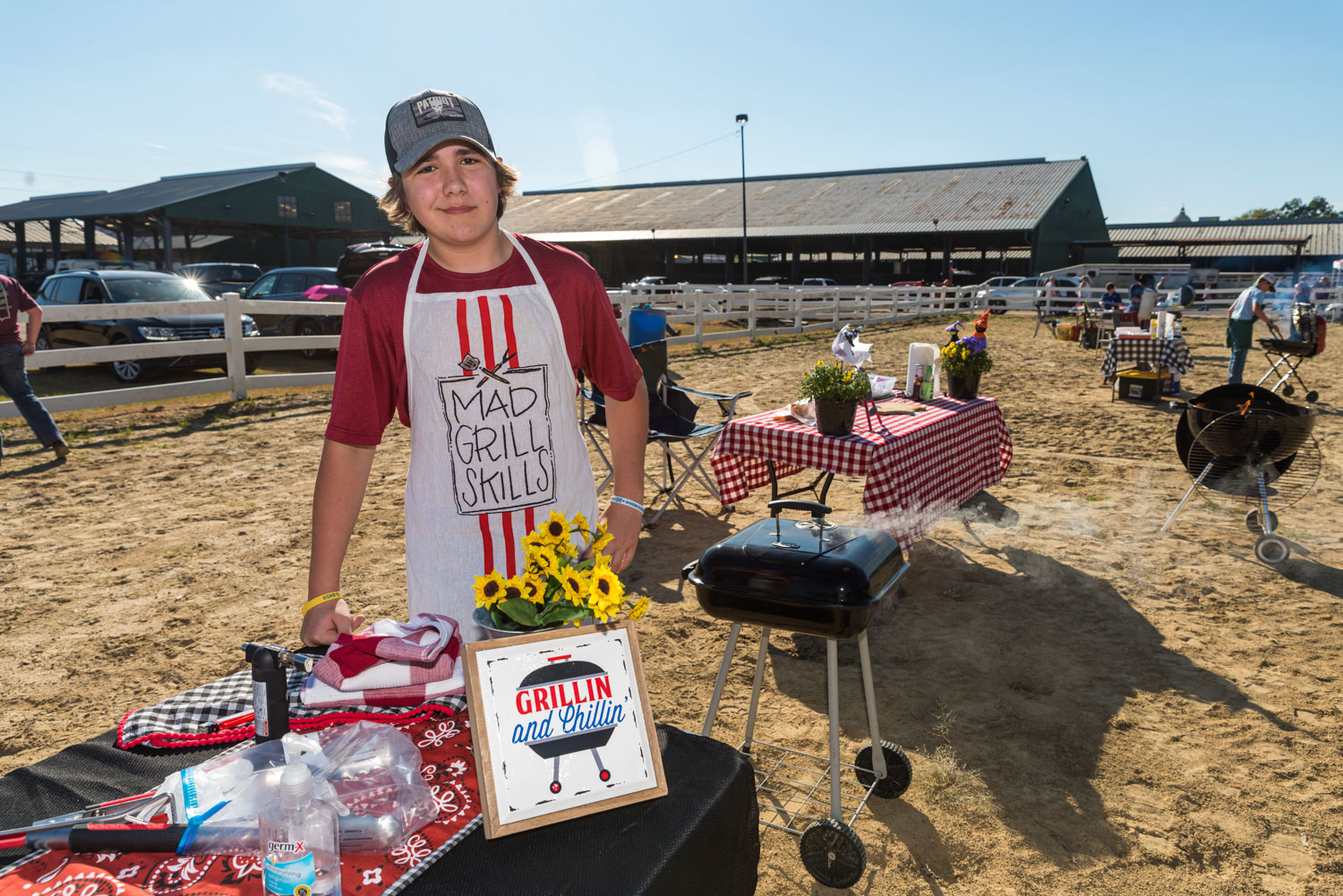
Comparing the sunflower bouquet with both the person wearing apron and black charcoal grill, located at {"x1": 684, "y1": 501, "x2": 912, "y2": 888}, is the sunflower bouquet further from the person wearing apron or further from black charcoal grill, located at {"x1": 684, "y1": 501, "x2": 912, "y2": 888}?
black charcoal grill, located at {"x1": 684, "y1": 501, "x2": 912, "y2": 888}

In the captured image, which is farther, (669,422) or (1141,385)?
(1141,385)

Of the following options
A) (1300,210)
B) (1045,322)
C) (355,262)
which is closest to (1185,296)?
(1045,322)

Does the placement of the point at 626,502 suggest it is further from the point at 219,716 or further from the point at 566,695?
the point at 219,716

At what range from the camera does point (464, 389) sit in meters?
1.87

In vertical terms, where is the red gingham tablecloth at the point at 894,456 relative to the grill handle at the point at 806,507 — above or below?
below

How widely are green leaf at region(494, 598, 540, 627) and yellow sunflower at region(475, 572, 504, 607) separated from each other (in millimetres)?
17

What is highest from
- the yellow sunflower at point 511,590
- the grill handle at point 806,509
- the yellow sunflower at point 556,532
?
the yellow sunflower at point 556,532

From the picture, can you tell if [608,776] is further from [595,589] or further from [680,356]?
[680,356]

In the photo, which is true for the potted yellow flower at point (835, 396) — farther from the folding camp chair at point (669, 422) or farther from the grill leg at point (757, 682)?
the grill leg at point (757, 682)

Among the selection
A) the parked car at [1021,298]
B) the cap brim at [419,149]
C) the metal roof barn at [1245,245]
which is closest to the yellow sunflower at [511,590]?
the cap brim at [419,149]

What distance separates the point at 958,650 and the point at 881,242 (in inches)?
1584

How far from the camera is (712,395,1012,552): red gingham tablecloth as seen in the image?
15.6 ft

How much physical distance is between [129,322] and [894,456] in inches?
451

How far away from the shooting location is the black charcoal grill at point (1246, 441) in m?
5.30
